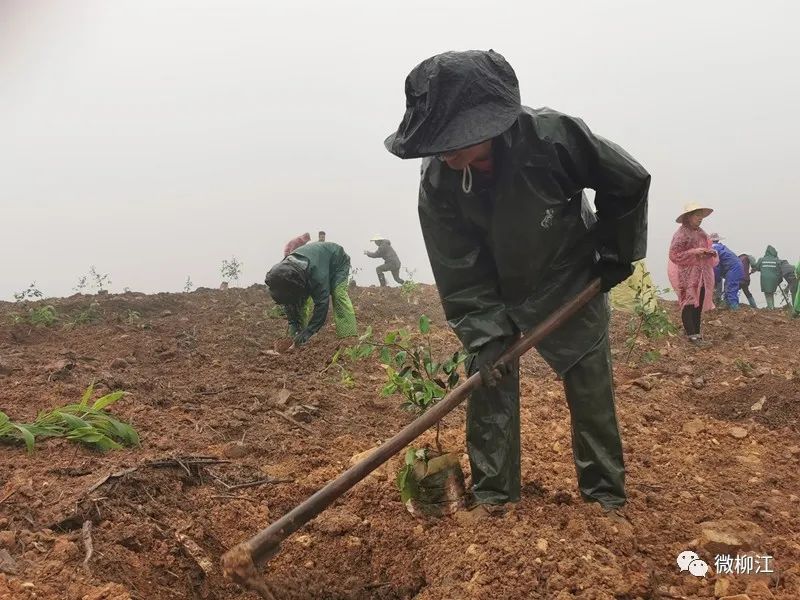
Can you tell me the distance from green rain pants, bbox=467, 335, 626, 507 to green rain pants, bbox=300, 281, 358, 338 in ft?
14.6

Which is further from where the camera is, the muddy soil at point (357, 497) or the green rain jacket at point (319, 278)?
the green rain jacket at point (319, 278)

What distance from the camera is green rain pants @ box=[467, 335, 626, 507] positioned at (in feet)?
7.75

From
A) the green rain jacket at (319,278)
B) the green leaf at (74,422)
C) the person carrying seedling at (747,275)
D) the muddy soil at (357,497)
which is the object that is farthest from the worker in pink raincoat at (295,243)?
the person carrying seedling at (747,275)

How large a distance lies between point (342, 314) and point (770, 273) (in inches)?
408

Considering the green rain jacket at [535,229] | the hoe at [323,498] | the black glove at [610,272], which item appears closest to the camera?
the hoe at [323,498]

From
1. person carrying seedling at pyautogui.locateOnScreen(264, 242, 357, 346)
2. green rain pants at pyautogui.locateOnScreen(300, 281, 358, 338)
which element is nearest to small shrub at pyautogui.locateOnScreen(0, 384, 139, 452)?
person carrying seedling at pyautogui.locateOnScreen(264, 242, 357, 346)

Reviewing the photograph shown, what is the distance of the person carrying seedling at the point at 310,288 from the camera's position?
6480 millimetres

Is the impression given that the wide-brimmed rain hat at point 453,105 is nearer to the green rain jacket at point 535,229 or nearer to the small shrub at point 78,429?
the green rain jacket at point 535,229

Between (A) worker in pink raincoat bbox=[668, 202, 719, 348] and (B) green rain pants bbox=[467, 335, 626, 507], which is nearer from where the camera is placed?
(B) green rain pants bbox=[467, 335, 626, 507]

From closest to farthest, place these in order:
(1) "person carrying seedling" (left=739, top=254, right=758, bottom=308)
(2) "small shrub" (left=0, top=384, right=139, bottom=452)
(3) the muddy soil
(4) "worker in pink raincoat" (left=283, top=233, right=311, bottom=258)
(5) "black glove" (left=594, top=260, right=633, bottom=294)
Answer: (3) the muddy soil → (5) "black glove" (left=594, top=260, right=633, bottom=294) → (2) "small shrub" (left=0, top=384, right=139, bottom=452) → (4) "worker in pink raincoat" (left=283, top=233, right=311, bottom=258) → (1) "person carrying seedling" (left=739, top=254, right=758, bottom=308)

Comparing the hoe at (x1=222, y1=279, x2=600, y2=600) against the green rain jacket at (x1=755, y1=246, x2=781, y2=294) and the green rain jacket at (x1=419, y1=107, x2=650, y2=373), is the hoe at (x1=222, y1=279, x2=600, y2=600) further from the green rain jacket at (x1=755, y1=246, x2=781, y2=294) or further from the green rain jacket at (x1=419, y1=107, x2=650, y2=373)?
the green rain jacket at (x1=755, y1=246, x2=781, y2=294)

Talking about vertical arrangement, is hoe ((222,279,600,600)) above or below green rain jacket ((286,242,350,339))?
below

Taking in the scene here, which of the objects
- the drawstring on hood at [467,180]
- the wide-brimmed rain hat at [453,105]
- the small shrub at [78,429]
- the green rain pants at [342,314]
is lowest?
the small shrub at [78,429]

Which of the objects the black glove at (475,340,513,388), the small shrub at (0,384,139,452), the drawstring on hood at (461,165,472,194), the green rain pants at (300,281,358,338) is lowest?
the small shrub at (0,384,139,452)
